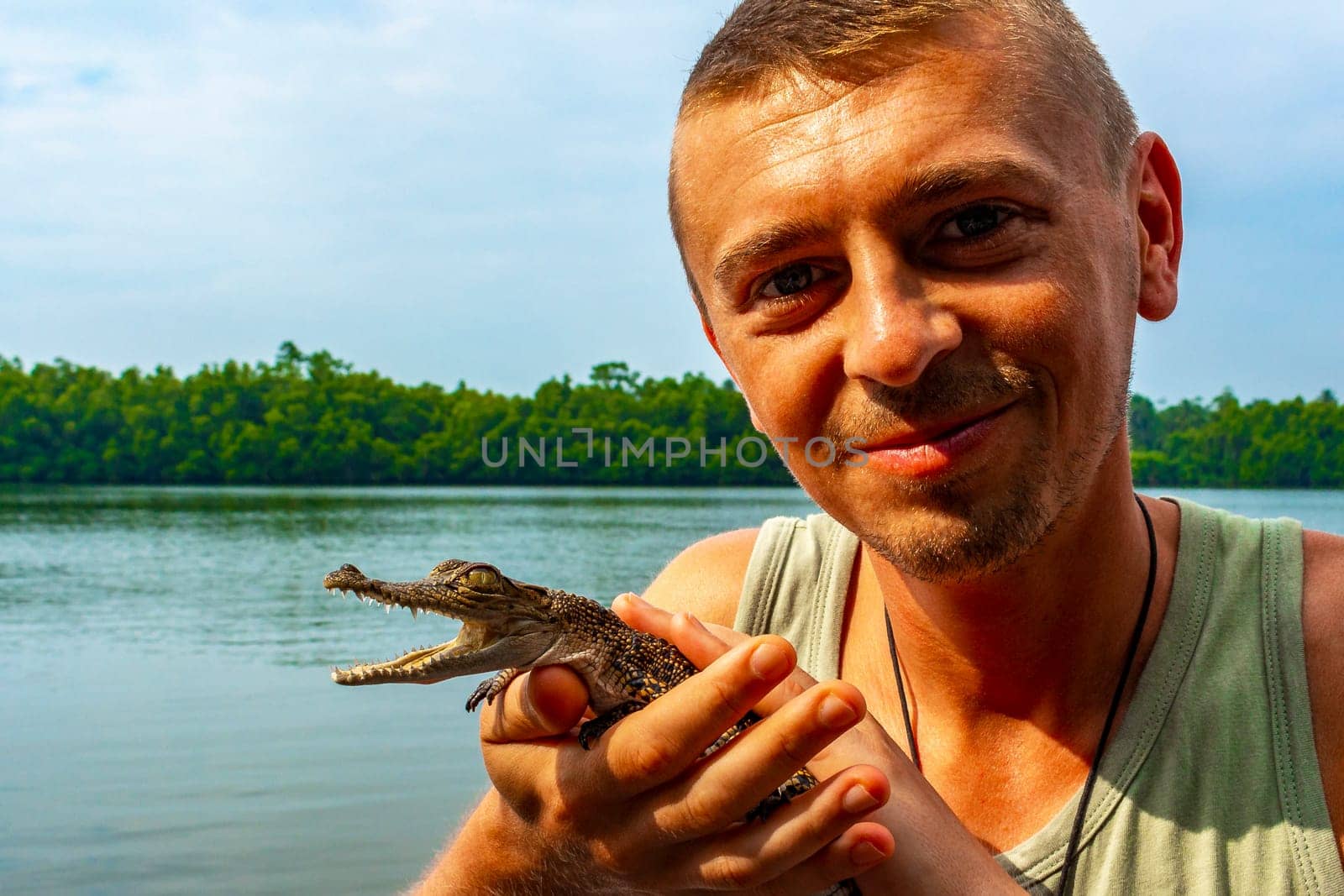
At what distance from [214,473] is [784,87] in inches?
4359

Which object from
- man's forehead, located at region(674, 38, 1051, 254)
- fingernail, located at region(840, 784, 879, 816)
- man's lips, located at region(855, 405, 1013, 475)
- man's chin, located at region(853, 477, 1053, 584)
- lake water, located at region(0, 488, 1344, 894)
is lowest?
lake water, located at region(0, 488, 1344, 894)

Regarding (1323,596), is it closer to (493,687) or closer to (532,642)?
(532,642)

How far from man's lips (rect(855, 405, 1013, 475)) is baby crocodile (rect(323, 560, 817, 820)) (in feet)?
3.00

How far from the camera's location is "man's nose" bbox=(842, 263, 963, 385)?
2.60 m

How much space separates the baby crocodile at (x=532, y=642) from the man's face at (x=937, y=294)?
74cm

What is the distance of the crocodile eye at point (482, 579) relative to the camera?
305cm

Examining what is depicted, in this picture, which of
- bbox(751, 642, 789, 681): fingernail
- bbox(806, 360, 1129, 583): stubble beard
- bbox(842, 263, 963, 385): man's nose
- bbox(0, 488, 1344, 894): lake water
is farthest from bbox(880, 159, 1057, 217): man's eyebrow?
bbox(0, 488, 1344, 894): lake water

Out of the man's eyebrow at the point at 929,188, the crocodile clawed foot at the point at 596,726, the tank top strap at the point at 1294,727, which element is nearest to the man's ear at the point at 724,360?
the man's eyebrow at the point at 929,188

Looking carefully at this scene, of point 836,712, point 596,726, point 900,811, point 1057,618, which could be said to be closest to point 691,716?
point 836,712

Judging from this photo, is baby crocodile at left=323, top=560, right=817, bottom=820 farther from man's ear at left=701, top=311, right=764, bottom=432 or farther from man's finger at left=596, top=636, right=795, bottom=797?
man's ear at left=701, top=311, right=764, bottom=432

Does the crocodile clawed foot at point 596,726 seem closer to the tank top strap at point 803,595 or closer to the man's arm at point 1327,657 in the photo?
the tank top strap at point 803,595

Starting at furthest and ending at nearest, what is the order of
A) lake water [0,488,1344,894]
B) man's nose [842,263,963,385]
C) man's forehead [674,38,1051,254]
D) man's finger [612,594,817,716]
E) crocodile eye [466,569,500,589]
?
lake water [0,488,1344,894]
crocodile eye [466,569,500,589]
man's finger [612,594,817,716]
man's forehead [674,38,1051,254]
man's nose [842,263,963,385]

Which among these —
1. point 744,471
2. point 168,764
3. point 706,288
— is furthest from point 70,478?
point 706,288

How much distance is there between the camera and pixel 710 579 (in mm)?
4051
